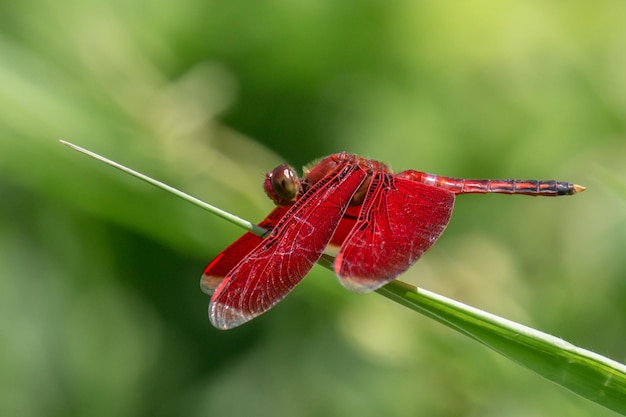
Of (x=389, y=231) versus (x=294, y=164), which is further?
(x=294, y=164)

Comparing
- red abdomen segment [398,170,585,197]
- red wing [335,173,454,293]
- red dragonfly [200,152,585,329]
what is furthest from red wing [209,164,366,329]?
red abdomen segment [398,170,585,197]

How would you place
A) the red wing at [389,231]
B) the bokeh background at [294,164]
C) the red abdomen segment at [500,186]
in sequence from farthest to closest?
1. the bokeh background at [294,164]
2. the red abdomen segment at [500,186]
3. the red wing at [389,231]

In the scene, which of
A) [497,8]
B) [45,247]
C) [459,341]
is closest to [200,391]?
[45,247]

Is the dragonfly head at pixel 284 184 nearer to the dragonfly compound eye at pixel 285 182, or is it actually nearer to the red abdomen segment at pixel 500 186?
the dragonfly compound eye at pixel 285 182

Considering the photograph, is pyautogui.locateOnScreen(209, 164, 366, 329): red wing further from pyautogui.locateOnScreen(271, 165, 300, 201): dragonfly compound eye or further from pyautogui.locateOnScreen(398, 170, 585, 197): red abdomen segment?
pyautogui.locateOnScreen(398, 170, 585, 197): red abdomen segment

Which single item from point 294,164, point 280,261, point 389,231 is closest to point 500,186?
point 389,231

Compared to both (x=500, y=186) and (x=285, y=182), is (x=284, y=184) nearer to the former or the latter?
(x=285, y=182)

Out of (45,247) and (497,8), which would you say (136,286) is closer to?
(45,247)

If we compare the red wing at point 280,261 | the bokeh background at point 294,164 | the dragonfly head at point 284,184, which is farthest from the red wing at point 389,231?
the bokeh background at point 294,164
